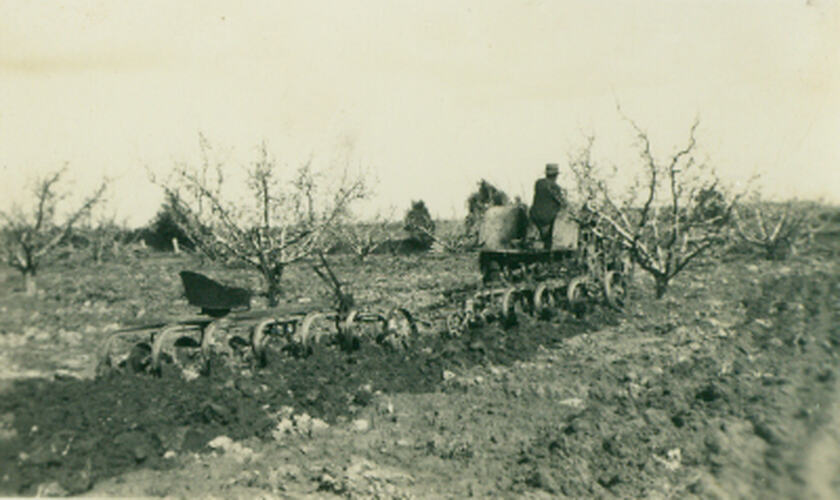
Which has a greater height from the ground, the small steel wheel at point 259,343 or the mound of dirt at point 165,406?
the small steel wheel at point 259,343

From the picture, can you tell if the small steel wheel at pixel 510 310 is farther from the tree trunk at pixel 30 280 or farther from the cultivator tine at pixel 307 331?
the tree trunk at pixel 30 280

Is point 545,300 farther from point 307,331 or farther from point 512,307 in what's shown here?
point 307,331

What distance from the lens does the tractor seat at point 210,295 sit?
611 cm

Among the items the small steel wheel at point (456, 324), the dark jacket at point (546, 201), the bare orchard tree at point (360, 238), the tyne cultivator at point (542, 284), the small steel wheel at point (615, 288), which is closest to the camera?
the small steel wheel at point (456, 324)

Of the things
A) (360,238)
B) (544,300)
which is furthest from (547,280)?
(360,238)

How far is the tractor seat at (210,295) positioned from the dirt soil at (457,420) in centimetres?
52

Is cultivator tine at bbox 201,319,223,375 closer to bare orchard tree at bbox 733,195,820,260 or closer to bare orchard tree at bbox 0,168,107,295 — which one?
bare orchard tree at bbox 0,168,107,295

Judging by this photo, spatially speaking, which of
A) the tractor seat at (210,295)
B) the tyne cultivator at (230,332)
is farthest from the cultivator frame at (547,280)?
the tractor seat at (210,295)

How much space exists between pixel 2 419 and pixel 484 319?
5.56m

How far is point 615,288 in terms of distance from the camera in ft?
37.5

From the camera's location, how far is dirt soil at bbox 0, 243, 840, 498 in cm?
405

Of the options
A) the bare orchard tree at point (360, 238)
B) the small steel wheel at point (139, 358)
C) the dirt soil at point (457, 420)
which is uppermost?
the bare orchard tree at point (360, 238)

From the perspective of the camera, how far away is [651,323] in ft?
31.0

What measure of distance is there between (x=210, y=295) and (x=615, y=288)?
7476 millimetres
